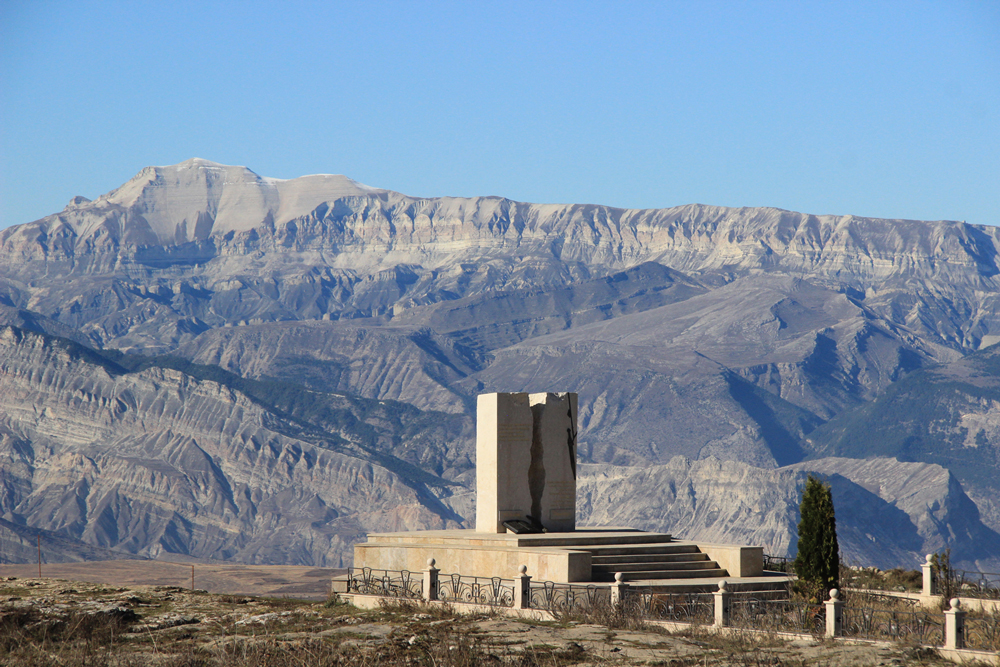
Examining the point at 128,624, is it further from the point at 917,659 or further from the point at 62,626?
the point at 917,659

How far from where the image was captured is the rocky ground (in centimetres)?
2395

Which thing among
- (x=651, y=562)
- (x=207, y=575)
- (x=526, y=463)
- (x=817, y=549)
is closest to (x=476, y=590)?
(x=651, y=562)

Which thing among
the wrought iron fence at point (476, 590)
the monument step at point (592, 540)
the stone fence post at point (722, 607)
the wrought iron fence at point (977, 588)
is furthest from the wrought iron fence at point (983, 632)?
the monument step at point (592, 540)

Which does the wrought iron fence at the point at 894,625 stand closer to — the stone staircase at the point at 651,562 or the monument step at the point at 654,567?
the stone staircase at the point at 651,562

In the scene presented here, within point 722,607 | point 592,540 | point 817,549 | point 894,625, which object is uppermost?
point 817,549

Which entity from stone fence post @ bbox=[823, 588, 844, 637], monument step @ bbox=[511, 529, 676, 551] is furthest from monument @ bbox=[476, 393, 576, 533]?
stone fence post @ bbox=[823, 588, 844, 637]

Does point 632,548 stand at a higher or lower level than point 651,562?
higher

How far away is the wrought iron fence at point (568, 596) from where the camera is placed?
31.0 meters

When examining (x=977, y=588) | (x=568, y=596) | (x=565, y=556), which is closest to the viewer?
(x=568, y=596)

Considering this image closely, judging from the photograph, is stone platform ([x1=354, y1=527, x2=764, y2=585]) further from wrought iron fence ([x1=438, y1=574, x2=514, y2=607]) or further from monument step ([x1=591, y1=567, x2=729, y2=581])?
wrought iron fence ([x1=438, y1=574, x2=514, y2=607])

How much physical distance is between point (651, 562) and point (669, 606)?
23.5ft

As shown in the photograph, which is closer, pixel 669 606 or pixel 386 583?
pixel 669 606

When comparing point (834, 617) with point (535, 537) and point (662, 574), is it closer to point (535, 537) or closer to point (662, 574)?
point (662, 574)

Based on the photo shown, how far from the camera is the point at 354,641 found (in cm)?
2598
